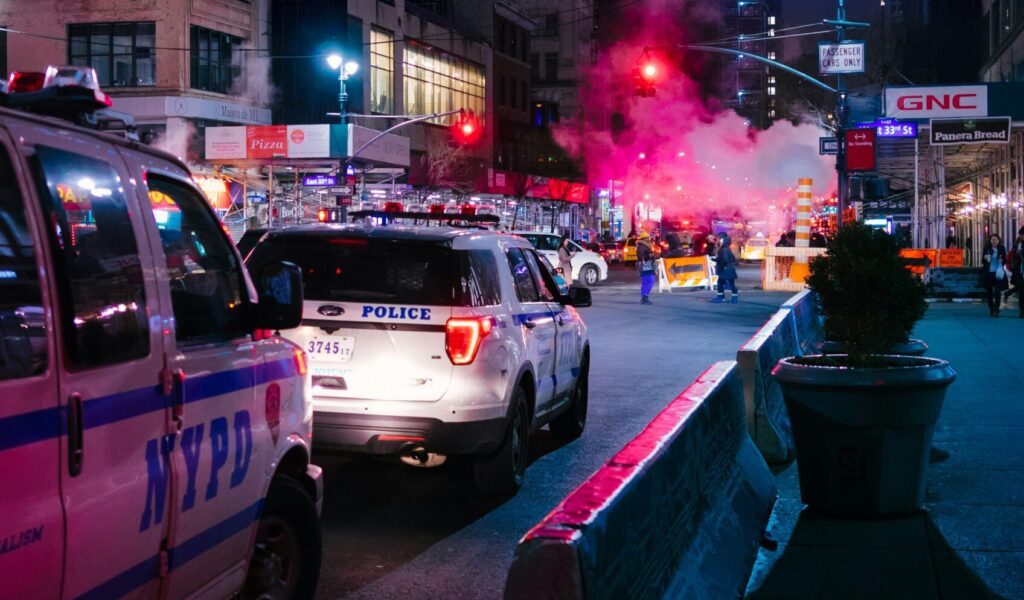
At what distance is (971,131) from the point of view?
31.1 m

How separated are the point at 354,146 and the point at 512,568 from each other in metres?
38.2

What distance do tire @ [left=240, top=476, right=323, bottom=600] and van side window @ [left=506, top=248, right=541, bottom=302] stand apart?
3.76m

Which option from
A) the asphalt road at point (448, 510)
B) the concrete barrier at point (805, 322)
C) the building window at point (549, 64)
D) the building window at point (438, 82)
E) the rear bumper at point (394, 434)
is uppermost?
the building window at point (549, 64)

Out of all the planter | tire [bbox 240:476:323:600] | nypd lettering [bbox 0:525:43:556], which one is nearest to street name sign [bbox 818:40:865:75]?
the planter

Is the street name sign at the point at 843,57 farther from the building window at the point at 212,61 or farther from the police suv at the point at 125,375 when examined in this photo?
the building window at the point at 212,61

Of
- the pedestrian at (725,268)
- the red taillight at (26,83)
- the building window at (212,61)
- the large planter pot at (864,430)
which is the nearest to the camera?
the red taillight at (26,83)

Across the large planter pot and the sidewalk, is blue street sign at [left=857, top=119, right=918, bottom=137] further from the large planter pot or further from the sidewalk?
the large planter pot

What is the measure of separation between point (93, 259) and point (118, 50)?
155ft

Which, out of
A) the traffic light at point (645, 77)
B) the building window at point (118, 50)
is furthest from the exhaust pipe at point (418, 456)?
the building window at point (118, 50)

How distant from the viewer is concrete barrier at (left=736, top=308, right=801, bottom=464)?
29.1ft

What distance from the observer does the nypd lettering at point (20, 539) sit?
3.00 m

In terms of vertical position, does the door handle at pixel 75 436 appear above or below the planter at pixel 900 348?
above

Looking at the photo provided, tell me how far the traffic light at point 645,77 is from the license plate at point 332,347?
22552 millimetres

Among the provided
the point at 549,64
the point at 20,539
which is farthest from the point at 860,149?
the point at 549,64
